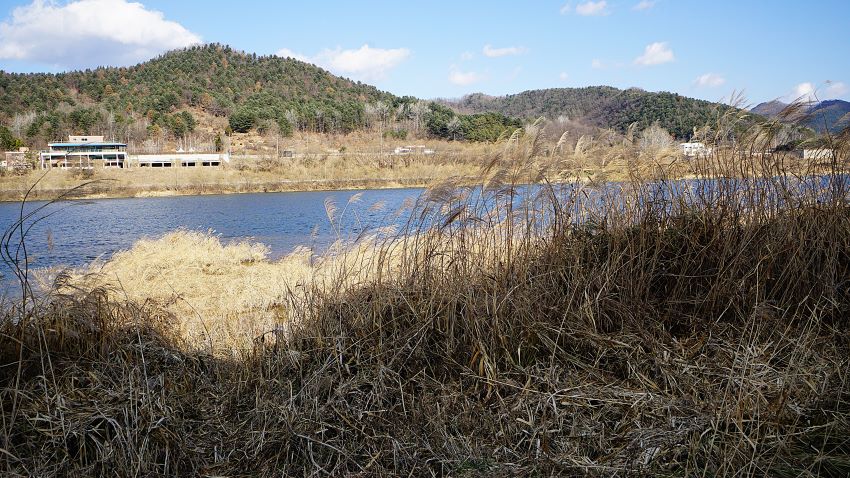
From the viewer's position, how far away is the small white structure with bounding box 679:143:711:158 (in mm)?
4522

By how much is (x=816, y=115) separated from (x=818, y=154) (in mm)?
308

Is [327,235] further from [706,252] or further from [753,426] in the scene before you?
[753,426]

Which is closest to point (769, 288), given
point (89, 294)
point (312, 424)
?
point (312, 424)

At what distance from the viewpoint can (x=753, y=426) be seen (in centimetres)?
228

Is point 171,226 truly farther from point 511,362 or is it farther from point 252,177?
point 252,177

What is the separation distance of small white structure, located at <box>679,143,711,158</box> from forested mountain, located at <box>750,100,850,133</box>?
452 millimetres

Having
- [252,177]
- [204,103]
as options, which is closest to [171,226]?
[252,177]

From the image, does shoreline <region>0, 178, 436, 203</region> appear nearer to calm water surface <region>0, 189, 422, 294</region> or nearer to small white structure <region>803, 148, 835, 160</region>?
calm water surface <region>0, 189, 422, 294</region>

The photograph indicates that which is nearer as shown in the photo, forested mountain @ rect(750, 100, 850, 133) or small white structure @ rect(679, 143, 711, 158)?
forested mountain @ rect(750, 100, 850, 133)

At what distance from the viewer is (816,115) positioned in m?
4.35

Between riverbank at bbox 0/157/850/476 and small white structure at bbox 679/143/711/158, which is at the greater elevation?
small white structure at bbox 679/143/711/158

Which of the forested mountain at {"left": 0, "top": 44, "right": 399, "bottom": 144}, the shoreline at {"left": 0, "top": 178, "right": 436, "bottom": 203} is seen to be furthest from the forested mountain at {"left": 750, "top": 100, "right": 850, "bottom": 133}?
the forested mountain at {"left": 0, "top": 44, "right": 399, "bottom": 144}

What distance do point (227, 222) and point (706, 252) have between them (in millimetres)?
24847

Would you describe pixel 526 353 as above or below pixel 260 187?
above
